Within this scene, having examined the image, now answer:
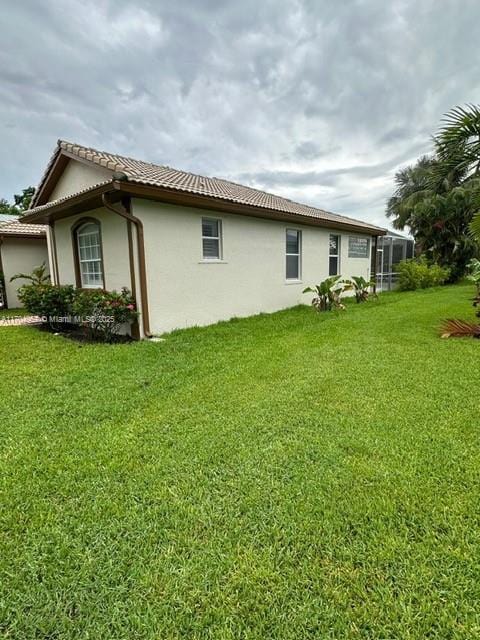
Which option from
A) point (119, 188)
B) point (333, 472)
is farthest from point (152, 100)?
point (333, 472)

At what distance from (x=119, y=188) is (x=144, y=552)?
6086 millimetres

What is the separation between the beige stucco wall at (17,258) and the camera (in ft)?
41.9

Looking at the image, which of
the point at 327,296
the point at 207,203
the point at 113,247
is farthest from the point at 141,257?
the point at 327,296

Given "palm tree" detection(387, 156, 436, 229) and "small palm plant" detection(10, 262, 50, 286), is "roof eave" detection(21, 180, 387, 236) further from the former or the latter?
"palm tree" detection(387, 156, 436, 229)

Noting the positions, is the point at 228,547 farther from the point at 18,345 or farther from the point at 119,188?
the point at 18,345

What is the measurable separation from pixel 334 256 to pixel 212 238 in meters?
7.12

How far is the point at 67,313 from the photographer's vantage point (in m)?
8.75

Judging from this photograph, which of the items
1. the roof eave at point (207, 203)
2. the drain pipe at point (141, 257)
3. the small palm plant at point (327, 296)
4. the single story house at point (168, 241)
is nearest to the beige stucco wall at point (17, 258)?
the single story house at point (168, 241)

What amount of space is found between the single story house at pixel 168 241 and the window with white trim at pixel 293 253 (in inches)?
1.4

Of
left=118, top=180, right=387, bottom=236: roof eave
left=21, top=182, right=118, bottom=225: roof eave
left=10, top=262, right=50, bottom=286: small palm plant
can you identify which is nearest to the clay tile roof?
left=10, top=262, right=50, bottom=286: small palm plant

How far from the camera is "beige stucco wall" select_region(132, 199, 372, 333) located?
24.6 feet

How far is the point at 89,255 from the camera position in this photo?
9273 mm

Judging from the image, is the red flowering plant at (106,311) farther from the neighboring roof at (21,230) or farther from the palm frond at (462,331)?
the neighboring roof at (21,230)

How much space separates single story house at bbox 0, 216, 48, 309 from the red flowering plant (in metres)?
7.38
